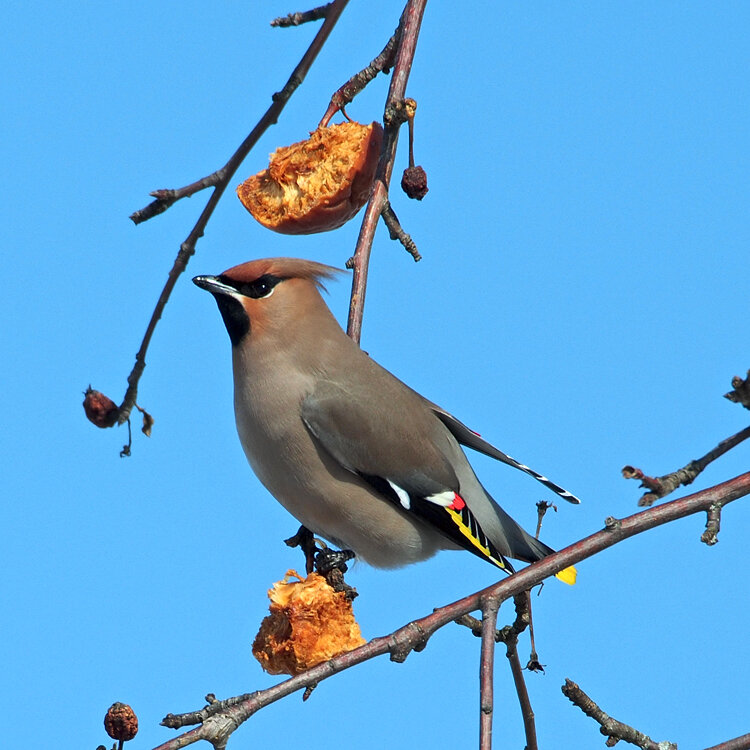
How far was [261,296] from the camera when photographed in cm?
395

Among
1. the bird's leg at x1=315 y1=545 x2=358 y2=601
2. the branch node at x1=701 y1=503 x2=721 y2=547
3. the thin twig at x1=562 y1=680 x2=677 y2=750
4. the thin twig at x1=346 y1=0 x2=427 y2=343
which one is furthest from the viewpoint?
the thin twig at x1=346 y1=0 x2=427 y2=343

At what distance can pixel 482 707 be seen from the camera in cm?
230

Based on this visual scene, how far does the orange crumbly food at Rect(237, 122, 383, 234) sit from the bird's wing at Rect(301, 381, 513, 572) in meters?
0.56

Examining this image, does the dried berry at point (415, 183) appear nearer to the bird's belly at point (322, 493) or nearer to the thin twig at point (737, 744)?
the bird's belly at point (322, 493)

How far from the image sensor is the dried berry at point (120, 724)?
2.32m

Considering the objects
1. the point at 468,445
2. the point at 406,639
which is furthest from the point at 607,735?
the point at 468,445

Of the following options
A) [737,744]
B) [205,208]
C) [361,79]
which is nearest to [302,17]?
[361,79]

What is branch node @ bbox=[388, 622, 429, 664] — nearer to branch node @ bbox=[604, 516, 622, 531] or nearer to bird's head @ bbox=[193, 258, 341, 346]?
branch node @ bbox=[604, 516, 622, 531]

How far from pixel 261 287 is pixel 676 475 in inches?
78.2

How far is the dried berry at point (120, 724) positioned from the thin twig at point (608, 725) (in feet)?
3.29

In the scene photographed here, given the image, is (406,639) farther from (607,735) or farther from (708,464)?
(708,464)

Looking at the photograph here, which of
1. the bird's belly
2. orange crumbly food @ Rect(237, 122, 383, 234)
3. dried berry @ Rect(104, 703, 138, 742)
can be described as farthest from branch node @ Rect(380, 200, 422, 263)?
dried berry @ Rect(104, 703, 138, 742)

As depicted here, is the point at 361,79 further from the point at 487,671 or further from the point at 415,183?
the point at 487,671

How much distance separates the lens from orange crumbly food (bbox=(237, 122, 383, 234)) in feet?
12.6
